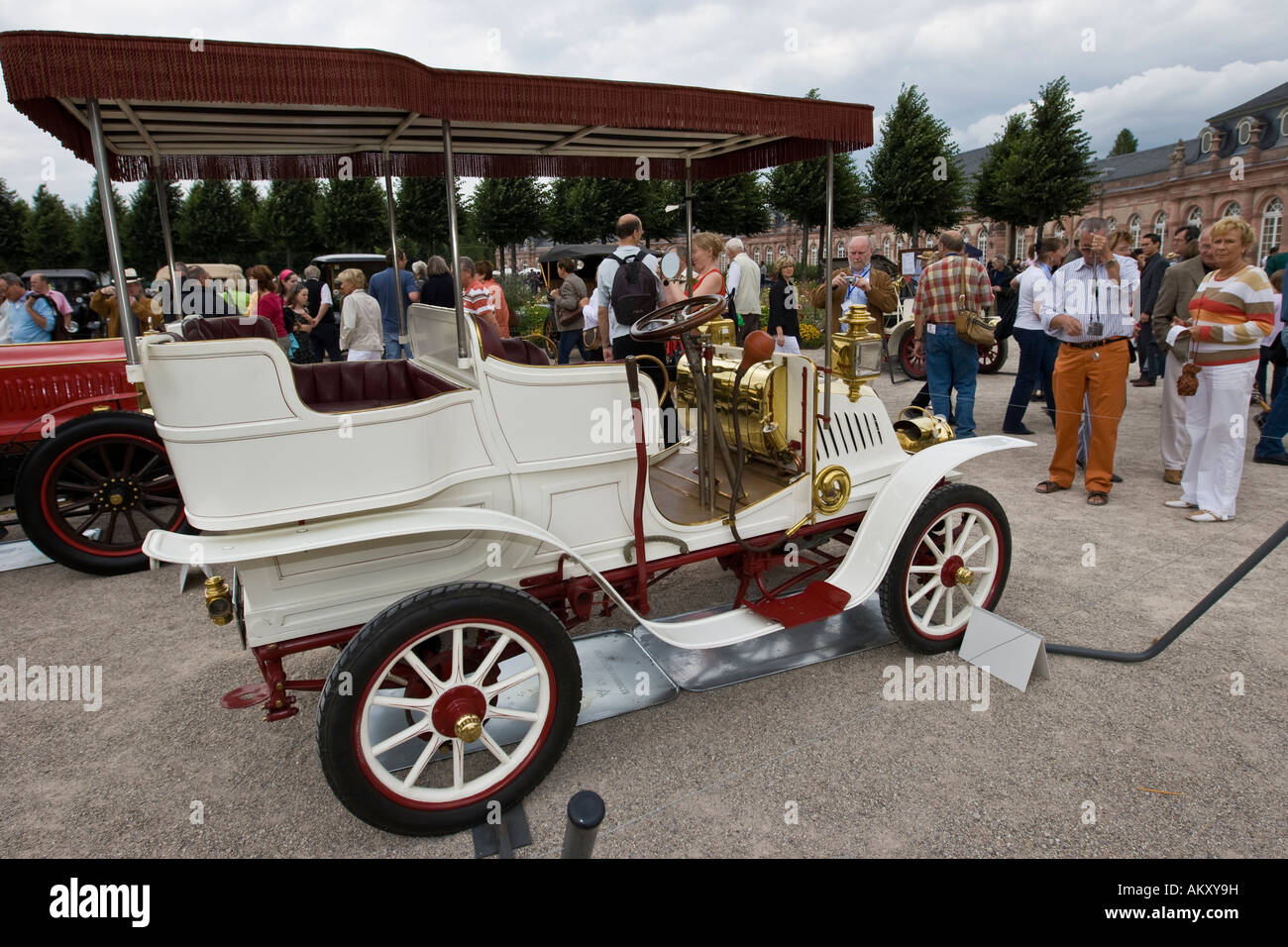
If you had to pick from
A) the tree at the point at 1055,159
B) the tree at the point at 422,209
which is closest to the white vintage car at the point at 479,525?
the tree at the point at 422,209

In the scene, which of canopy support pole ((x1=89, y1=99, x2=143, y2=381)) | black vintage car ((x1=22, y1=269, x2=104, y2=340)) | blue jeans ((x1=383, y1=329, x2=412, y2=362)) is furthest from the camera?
black vintage car ((x1=22, y1=269, x2=104, y2=340))

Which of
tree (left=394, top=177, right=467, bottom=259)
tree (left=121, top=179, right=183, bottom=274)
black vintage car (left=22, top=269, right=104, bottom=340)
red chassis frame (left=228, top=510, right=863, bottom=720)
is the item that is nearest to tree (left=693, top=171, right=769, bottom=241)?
tree (left=394, top=177, right=467, bottom=259)

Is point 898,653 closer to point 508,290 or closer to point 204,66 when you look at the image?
point 204,66

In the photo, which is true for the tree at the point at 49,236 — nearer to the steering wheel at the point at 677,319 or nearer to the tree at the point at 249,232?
the tree at the point at 249,232

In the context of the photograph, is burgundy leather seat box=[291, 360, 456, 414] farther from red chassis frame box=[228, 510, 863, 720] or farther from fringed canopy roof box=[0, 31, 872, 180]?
red chassis frame box=[228, 510, 863, 720]

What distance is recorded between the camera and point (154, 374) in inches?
81.8

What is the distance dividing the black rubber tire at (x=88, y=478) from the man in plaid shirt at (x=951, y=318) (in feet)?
19.4

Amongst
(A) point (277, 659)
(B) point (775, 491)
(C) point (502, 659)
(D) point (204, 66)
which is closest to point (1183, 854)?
(B) point (775, 491)

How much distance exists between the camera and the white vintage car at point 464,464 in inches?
85.4

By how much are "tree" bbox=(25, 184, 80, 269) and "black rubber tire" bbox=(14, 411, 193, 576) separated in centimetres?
3765

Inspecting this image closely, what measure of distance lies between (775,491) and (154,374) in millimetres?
2337

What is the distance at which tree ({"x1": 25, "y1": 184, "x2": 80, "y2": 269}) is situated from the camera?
3359 cm

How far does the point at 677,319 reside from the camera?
3.48m

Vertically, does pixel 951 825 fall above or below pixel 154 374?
below
